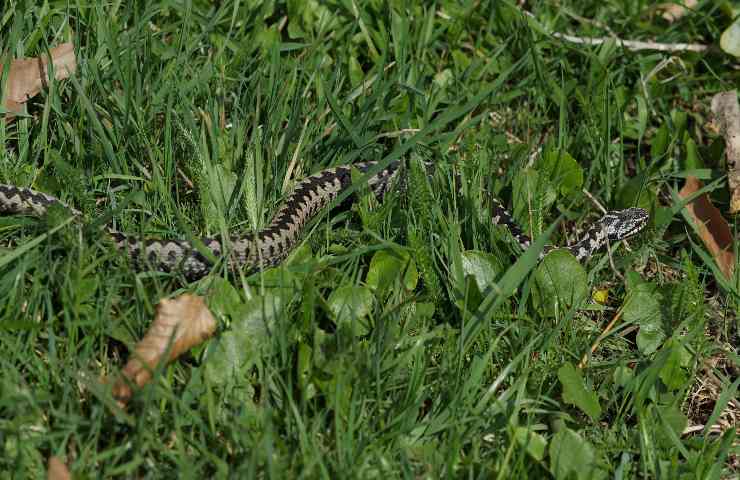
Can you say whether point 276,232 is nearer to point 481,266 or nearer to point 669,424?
point 481,266

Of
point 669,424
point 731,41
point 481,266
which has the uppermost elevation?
point 731,41

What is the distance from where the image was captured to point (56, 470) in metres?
4.20

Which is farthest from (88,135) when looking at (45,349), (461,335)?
(461,335)

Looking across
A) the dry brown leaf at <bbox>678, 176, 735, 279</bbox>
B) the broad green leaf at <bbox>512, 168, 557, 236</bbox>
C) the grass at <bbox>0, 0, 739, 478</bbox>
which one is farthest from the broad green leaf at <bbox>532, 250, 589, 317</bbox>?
the dry brown leaf at <bbox>678, 176, 735, 279</bbox>

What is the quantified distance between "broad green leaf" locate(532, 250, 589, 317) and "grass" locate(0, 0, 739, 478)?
0.06 feet

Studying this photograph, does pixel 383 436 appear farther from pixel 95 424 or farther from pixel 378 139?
pixel 378 139

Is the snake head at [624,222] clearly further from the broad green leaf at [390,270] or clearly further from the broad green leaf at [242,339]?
the broad green leaf at [242,339]

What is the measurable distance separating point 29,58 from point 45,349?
262 centimetres

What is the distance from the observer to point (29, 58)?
6.60 meters

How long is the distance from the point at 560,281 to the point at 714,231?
5.62 ft

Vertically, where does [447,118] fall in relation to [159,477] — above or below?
above

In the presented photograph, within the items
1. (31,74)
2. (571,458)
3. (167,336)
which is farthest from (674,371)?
(31,74)

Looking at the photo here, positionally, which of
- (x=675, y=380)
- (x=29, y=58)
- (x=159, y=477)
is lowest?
(x=675, y=380)

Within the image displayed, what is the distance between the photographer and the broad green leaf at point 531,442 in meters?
4.77
